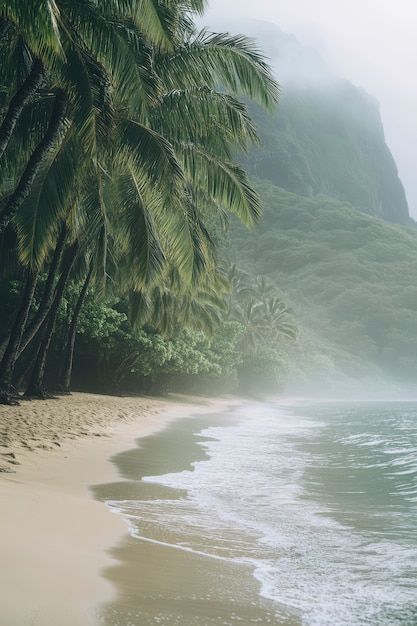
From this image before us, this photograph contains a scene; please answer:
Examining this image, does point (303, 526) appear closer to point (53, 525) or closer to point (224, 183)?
point (53, 525)

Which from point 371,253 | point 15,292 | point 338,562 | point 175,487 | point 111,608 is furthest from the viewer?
point 371,253

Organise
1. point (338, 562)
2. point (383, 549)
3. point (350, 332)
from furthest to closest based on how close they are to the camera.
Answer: point (350, 332) < point (383, 549) < point (338, 562)

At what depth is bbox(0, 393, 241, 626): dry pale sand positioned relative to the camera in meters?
3.63

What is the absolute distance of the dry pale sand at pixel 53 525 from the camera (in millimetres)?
3630

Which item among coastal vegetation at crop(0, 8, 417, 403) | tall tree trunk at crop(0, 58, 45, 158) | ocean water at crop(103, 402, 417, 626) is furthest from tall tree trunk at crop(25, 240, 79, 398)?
tall tree trunk at crop(0, 58, 45, 158)

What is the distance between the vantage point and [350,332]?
116 metres

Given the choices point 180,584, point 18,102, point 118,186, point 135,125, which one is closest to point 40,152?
point 18,102

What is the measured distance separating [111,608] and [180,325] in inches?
1096

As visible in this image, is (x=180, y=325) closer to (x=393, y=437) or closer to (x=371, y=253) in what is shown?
(x=393, y=437)

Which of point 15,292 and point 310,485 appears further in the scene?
point 15,292

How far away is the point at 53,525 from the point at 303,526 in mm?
2750

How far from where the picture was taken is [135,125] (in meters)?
10.7

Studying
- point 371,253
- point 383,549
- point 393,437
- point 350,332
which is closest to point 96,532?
point 383,549

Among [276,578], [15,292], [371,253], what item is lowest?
[276,578]
